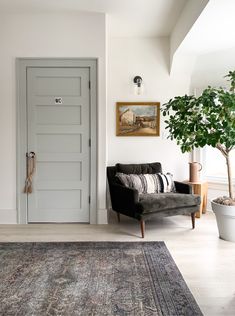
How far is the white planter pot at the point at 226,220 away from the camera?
3498 mm

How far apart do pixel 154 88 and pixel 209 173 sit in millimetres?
1618

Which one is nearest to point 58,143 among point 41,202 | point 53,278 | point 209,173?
point 41,202

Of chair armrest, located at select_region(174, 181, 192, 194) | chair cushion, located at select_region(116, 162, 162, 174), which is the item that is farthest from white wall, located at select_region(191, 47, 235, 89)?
chair armrest, located at select_region(174, 181, 192, 194)

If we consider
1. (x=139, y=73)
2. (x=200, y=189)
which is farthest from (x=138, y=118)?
(x=200, y=189)

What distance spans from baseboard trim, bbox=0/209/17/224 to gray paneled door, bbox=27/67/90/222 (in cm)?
20

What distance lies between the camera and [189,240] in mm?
3664

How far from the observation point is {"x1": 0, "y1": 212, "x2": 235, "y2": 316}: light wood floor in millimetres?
Result: 2424

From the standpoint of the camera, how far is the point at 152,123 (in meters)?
4.90

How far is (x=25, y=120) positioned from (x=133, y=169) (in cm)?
161

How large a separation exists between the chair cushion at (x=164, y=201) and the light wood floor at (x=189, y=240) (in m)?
0.33

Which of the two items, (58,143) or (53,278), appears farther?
(58,143)

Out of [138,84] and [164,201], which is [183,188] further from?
[138,84]

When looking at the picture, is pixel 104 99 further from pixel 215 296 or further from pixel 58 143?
pixel 215 296

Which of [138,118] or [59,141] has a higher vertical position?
[138,118]
